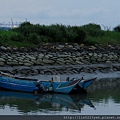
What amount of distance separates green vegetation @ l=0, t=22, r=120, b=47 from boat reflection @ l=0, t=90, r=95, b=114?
12.6 m

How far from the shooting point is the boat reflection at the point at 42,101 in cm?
1975

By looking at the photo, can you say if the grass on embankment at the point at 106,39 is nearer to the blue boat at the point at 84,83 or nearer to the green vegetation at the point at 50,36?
the green vegetation at the point at 50,36

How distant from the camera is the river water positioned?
18789 mm

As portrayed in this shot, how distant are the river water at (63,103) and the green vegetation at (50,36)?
12436mm

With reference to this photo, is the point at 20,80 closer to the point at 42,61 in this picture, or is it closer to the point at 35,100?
the point at 35,100

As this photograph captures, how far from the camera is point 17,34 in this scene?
38.8 meters

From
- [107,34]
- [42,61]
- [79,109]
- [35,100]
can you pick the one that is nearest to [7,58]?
[42,61]

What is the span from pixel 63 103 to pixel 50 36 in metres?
20.4

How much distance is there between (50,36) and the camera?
4138cm

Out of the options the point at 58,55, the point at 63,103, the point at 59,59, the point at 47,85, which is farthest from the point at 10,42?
the point at 63,103

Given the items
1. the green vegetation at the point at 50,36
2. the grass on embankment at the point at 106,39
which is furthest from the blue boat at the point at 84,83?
the grass on embankment at the point at 106,39

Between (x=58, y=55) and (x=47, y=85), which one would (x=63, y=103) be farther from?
(x=58, y=55)

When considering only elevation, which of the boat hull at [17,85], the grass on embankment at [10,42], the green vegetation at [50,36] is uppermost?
the green vegetation at [50,36]

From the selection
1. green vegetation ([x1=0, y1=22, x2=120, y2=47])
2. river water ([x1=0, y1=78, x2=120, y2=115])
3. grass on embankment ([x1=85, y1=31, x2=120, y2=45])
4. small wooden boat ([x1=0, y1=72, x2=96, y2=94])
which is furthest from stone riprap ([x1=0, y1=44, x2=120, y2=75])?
river water ([x1=0, y1=78, x2=120, y2=115])
